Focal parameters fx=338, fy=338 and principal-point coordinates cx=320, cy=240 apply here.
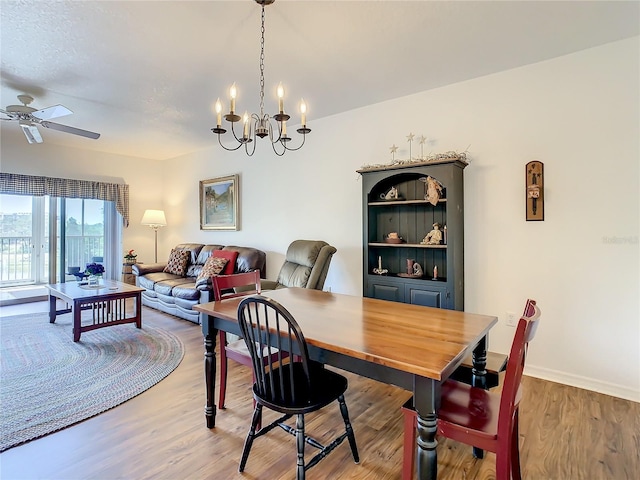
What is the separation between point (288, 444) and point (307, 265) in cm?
195

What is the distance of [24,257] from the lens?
5.48 metres

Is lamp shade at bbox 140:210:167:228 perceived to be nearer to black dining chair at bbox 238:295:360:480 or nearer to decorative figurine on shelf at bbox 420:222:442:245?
decorative figurine on shelf at bbox 420:222:442:245

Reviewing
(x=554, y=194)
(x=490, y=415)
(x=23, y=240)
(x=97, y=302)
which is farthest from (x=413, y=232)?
(x=23, y=240)

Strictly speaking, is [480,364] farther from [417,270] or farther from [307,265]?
[307,265]

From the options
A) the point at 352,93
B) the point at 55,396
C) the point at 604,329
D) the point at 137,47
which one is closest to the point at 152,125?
the point at 137,47

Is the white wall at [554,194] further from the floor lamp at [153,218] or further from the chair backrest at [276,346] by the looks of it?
the floor lamp at [153,218]

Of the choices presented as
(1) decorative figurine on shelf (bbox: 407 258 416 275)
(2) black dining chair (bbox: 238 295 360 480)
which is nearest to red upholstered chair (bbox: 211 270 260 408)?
(2) black dining chair (bbox: 238 295 360 480)

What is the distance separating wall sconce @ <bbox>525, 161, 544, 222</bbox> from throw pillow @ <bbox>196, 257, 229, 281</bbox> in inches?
137

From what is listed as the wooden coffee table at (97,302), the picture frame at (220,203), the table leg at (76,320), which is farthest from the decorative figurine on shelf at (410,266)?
the table leg at (76,320)

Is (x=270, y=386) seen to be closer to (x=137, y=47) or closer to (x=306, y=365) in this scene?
(x=306, y=365)

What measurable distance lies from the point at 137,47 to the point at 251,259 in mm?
2640

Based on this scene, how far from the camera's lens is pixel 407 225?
11.2 feet

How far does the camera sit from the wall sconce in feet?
9.02

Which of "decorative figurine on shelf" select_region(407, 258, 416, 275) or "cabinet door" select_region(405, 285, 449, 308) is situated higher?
"decorative figurine on shelf" select_region(407, 258, 416, 275)
